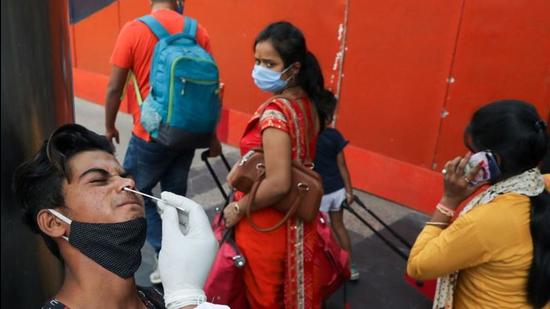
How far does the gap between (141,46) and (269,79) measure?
1012 millimetres

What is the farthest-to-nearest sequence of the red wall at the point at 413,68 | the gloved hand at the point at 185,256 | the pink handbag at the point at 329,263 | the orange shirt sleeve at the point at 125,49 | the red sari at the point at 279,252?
the red wall at the point at 413,68 → the orange shirt sleeve at the point at 125,49 → the pink handbag at the point at 329,263 → the red sari at the point at 279,252 → the gloved hand at the point at 185,256

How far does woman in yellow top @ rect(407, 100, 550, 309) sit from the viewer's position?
1819 mm

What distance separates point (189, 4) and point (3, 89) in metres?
5.60

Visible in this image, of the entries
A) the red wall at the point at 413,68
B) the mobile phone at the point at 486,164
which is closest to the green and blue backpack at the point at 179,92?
the mobile phone at the point at 486,164

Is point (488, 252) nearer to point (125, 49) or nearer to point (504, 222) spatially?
point (504, 222)

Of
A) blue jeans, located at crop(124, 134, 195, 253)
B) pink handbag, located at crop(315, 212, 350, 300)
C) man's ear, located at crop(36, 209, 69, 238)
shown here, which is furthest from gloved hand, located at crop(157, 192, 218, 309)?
blue jeans, located at crop(124, 134, 195, 253)

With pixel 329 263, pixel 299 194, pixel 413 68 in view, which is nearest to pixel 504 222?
pixel 299 194

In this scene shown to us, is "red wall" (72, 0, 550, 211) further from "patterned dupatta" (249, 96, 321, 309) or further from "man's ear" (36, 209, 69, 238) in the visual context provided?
"man's ear" (36, 209, 69, 238)

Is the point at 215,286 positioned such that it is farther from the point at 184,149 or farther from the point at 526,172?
the point at 526,172

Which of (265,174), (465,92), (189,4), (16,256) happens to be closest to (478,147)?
(265,174)

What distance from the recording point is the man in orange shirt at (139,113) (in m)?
3.11

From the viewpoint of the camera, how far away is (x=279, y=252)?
2.48 meters

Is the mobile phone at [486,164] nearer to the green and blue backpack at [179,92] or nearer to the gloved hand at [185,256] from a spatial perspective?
the gloved hand at [185,256]

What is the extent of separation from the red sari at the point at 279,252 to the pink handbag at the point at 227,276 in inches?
1.6
